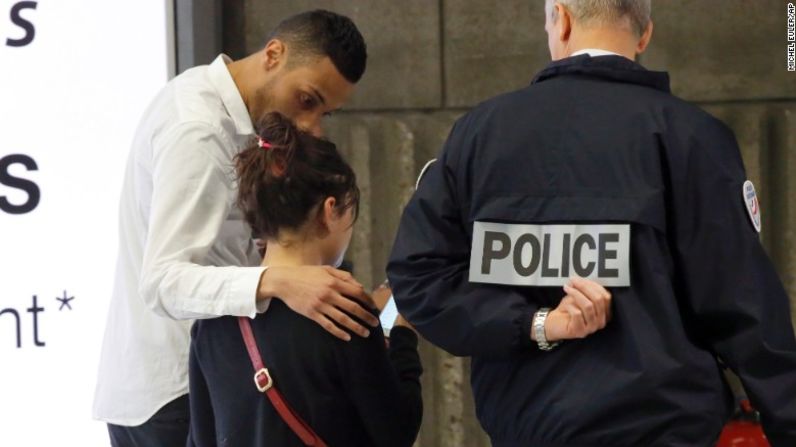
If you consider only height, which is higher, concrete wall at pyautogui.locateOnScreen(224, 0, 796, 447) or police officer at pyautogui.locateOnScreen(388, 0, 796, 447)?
concrete wall at pyautogui.locateOnScreen(224, 0, 796, 447)

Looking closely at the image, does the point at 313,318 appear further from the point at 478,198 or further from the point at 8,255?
the point at 8,255

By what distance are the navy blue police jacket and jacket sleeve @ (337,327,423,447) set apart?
138 millimetres

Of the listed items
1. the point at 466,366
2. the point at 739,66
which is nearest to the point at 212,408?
the point at 466,366

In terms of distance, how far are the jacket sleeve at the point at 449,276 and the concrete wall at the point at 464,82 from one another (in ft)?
5.79

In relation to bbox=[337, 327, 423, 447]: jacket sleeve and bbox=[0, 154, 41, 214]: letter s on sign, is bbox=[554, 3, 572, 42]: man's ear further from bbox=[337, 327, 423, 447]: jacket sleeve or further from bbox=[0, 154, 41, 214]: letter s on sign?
bbox=[0, 154, 41, 214]: letter s on sign

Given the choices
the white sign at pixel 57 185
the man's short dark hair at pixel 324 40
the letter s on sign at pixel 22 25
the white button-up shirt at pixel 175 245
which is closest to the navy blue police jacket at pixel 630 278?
the white button-up shirt at pixel 175 245

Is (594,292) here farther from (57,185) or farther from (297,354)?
(57,185)

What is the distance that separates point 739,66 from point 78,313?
6.88 ft

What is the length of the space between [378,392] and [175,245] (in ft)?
1.64

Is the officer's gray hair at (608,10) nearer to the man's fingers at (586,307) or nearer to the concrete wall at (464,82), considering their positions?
the man's fingers at (586,307)

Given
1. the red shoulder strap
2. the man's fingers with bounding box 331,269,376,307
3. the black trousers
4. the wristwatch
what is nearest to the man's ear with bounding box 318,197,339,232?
the man's fingers with bounding box 331,269,376,307

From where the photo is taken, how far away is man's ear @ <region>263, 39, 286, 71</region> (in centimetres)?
262

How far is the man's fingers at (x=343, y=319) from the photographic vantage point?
2096mm

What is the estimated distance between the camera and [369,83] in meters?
3.98
